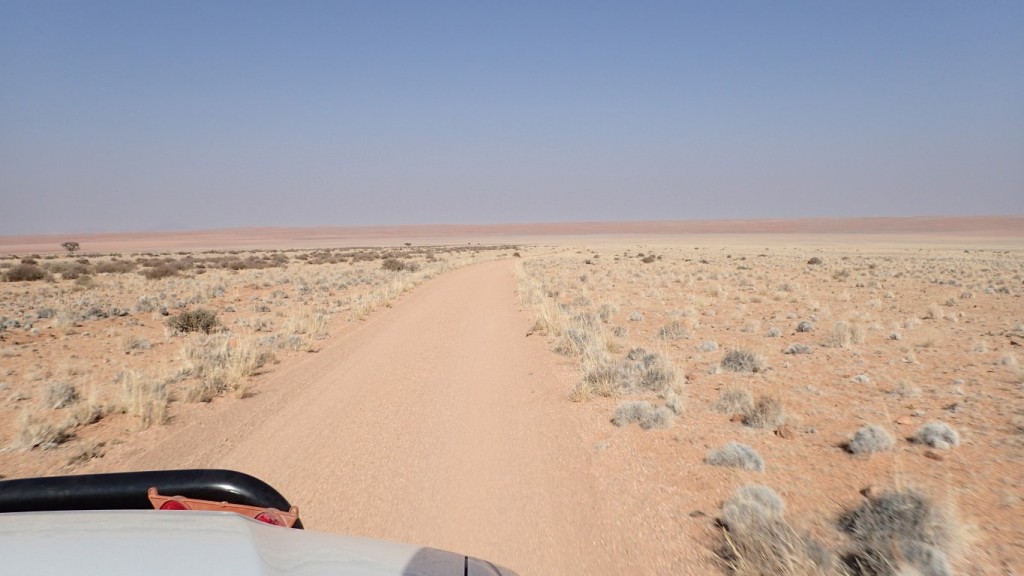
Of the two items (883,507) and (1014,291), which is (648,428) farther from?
(1014,291)

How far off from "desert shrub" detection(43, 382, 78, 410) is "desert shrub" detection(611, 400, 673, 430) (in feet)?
25.2

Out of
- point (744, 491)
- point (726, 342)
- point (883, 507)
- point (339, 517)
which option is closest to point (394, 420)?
point (339, 517)

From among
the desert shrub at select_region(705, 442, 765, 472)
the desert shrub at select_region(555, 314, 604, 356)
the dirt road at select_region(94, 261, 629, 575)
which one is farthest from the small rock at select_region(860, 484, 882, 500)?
the desert shrub at select_region(555, 314, 604, 356)

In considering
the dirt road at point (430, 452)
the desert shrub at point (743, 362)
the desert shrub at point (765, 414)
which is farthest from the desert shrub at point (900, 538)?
the desert shrub at point (743, 362)

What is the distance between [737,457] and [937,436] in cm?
213

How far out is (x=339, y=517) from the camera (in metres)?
4.34

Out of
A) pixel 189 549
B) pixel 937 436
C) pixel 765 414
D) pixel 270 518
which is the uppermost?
pixel 189 549

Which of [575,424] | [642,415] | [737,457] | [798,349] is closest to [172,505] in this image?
[737,457]

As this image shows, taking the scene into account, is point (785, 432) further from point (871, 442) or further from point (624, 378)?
point (624, 378)

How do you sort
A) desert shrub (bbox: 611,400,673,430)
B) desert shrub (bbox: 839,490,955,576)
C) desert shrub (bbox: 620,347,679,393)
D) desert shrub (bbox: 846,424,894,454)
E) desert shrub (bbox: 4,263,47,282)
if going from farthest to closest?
desert shrub (bbox: 4,263,47,282) < desert shrub (bbox: 620,347,679,393) < desert shrub (bbox: 611,400,673,430) < desert shrub (bbox: 846,424,894,454) < desert shrub (bbox: 839,490,955,576)

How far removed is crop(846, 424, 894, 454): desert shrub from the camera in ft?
17.3

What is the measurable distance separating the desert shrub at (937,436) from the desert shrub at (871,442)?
0.41 meters

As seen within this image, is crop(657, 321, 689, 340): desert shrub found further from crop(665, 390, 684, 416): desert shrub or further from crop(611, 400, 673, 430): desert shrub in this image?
crop(611, 400, 673, 430): desert shrub

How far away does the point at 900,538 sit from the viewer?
→ 3373 millimetres
